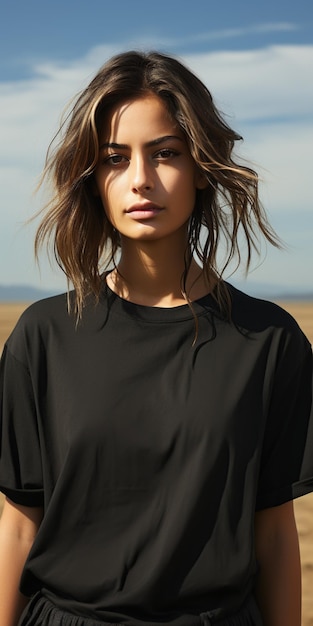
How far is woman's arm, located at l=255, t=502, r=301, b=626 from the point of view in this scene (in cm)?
208

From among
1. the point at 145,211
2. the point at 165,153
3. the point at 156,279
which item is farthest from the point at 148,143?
the point at 156,279

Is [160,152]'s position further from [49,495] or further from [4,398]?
[49,495]

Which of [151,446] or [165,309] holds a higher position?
[165,309]

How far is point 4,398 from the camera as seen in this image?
2.10m

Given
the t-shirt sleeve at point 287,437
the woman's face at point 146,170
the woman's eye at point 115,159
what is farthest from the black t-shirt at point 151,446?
the woman's eye at point 115,159

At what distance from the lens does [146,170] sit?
200cm

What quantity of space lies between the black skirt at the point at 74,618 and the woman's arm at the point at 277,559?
0.37 ft

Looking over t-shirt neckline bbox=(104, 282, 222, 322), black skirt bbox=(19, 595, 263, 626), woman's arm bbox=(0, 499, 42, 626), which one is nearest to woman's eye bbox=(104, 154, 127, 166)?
t-shirt neckline bbox=(104, 282, 222, 322)

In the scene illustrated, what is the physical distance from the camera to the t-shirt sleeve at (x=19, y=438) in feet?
6.75

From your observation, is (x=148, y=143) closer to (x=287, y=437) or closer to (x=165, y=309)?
(x=165, y=309)

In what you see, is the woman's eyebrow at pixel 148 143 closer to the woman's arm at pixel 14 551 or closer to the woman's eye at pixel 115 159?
the woman's eye at pixel 115 159

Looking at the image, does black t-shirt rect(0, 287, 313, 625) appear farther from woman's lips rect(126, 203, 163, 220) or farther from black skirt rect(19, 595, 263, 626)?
woman's lips rect(126, 203, 163, 220)

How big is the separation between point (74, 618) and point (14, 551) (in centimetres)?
25

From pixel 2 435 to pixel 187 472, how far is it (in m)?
0.45
